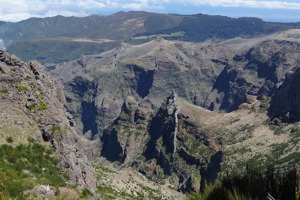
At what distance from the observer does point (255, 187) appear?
20.7 meters

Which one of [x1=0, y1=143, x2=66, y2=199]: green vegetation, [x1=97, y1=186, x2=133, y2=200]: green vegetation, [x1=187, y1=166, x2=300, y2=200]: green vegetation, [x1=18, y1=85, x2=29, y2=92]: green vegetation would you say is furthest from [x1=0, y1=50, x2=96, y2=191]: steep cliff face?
[x1=187, y1=166, x2=300, y2=200]: green vegetation

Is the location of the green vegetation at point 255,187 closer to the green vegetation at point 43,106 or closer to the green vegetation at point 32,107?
the green vegetation at point 32,107

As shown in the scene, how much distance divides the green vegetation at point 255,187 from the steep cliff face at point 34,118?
2332 cm

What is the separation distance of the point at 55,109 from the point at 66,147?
7.37 meters

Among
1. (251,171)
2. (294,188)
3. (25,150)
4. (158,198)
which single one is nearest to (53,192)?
(251,171)

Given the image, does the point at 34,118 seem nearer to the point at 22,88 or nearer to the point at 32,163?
the point at 22,88

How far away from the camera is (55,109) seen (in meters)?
50.9

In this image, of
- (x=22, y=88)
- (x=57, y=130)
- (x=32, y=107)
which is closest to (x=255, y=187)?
(x=57, y=130)

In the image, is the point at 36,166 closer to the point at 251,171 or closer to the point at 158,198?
the point at 251,171

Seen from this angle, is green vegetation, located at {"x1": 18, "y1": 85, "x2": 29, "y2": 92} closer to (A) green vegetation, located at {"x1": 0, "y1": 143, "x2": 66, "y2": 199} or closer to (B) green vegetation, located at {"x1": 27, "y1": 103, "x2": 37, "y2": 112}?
(B) green vegetation, located at {"x1": 27, "y1": 103, "x2": 37, "y2": 112}

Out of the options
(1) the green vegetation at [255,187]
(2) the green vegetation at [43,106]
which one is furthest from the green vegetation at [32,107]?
(1) the green vegetation at [255,187]

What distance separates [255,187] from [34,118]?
102 feet

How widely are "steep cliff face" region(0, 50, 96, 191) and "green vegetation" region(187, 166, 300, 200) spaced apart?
2332 cm

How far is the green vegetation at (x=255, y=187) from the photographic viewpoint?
19722mm
